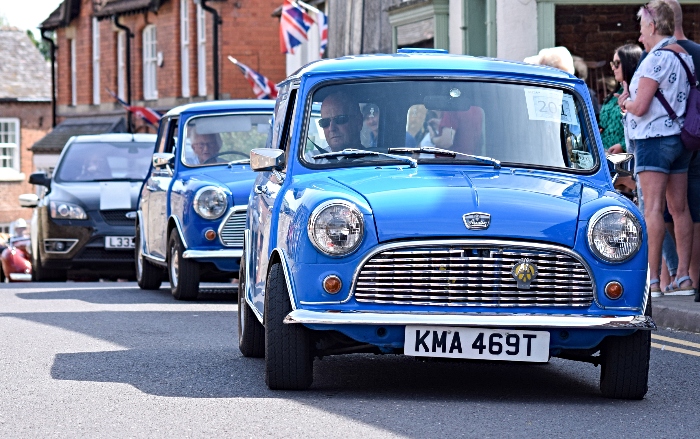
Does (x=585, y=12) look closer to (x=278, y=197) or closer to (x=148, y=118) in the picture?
(x=278, y=197)

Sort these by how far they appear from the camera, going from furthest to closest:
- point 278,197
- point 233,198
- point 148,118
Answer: point 148,118
point 233,198
point 278,197

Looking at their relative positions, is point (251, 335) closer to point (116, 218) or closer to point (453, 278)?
point (453, 278)

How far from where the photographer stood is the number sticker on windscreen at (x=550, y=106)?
26.1 ft

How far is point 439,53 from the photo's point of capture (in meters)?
8.52

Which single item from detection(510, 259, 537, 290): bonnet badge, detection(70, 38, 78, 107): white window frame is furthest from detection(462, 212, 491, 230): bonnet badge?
detection(70, 38, 78, 107): white window frame

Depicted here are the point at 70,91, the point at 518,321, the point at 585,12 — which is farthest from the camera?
the point at 70,91

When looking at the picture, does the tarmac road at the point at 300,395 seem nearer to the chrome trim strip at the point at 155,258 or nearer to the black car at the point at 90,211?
the chrome trim strip at the point at 155,258

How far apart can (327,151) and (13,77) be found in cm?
5634

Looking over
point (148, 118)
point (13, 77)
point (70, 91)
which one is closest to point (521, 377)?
point (148, 118)

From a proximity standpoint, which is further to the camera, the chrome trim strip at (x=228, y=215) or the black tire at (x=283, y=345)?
the chrome trim strip at (x=228, y=215)

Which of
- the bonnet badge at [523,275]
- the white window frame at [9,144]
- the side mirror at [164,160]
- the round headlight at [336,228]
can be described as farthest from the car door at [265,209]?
the white window frame at [9,144]

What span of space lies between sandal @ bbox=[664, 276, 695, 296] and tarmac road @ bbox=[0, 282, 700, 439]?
1598 millimetres

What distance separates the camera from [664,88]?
1170 cm

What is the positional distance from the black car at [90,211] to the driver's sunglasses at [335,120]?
371 inches
